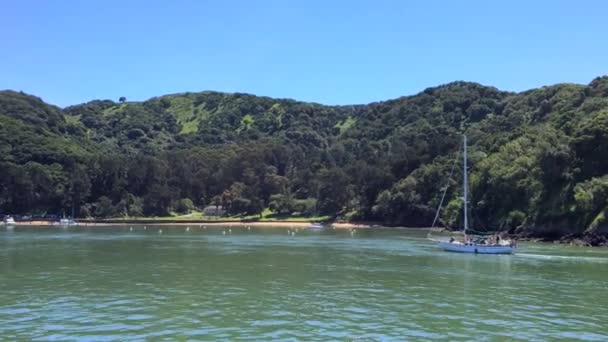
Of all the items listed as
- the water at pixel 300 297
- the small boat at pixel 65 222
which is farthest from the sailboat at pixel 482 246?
the small boat at pixel 65 222

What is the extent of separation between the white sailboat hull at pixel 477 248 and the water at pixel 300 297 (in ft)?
20.9

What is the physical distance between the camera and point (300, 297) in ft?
137

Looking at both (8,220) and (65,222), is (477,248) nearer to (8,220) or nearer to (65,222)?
(65,222)

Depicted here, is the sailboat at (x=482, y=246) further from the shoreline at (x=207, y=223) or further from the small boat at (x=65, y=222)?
the small boat at (x=65, y=222)

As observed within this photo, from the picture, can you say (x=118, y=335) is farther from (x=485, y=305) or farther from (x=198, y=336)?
(x=485, y=305)

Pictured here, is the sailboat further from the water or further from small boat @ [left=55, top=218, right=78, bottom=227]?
small boat @ [left=55, top=218, right=78, bottom=227]

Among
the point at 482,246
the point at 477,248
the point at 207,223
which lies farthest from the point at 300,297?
the point at 207,223

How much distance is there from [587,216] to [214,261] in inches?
2569

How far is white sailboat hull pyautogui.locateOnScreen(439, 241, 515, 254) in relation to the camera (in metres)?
80.4

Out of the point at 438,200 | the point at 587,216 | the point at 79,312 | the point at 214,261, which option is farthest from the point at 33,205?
the point at 79,312

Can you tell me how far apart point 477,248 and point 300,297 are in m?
46.7

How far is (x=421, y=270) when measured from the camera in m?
60.0

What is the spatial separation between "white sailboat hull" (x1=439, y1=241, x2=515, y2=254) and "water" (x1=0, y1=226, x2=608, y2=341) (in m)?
6.36

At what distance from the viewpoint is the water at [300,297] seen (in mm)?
30797
